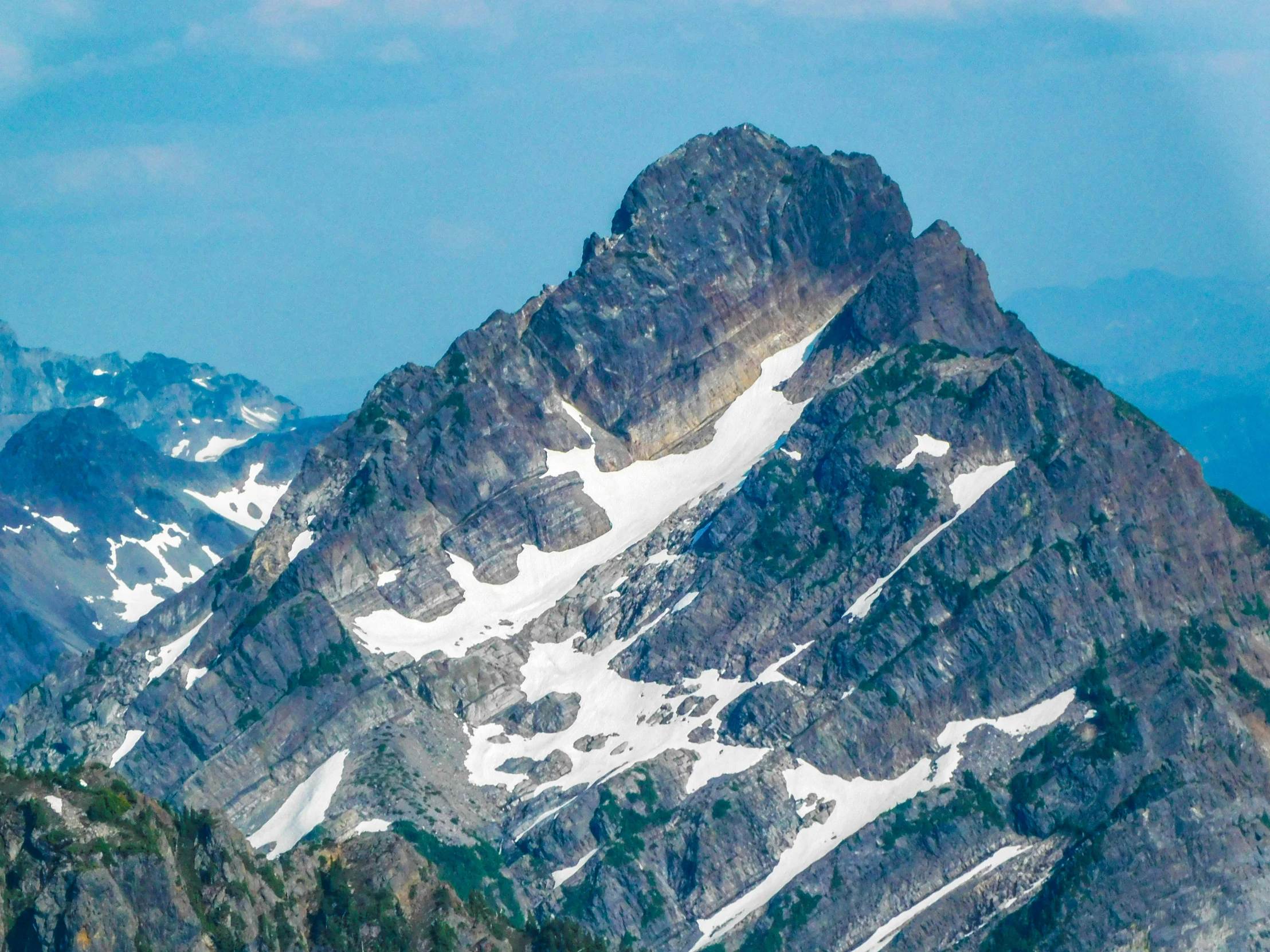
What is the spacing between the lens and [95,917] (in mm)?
199625

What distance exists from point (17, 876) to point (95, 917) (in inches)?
A: 248

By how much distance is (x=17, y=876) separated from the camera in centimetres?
19975
